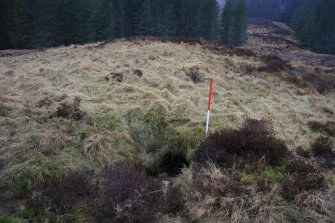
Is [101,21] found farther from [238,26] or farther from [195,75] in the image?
[195,75]

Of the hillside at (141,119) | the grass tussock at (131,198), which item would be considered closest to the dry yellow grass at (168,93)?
the hillside at (141,119)

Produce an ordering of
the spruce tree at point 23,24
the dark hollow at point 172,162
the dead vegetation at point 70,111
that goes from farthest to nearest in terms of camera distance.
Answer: the spruce tree at point 23,24 < the dead vegetation at point 70,111 < the dark hollow at point 172,162

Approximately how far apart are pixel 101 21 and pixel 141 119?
32123mm

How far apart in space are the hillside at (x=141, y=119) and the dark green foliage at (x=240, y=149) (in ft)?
1.48

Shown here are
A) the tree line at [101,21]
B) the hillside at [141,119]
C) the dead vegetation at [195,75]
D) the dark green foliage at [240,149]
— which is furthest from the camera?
the tree line at [101,21]

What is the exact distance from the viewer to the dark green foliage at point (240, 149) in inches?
243

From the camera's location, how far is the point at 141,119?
26.9 ft

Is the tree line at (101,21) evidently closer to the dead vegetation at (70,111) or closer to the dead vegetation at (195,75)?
the dead vegetation at (195,75)

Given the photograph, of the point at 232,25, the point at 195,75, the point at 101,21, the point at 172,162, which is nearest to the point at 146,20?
the point at 101,21

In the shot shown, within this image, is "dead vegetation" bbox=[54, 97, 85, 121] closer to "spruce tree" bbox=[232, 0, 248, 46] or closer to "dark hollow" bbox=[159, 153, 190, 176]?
"dark hollow" bbox=[159, 153, 190, 176]

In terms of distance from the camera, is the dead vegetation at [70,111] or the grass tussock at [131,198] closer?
the grass tussock at [131,198]

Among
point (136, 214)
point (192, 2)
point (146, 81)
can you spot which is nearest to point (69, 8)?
point (192, 2)

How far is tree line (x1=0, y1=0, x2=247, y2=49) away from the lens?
1300 inches

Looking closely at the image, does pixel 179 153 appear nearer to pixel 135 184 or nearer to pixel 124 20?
pixel 135 184
